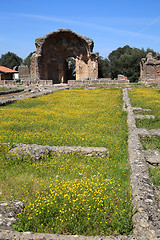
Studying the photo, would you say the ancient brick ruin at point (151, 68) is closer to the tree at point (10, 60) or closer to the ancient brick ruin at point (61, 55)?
the ancient brick ruin at point (61, 55)

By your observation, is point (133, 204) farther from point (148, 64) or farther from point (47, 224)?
point (148, 64)

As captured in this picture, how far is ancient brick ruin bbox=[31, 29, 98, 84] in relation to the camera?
35.0 m

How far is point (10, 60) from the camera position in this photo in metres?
77.6

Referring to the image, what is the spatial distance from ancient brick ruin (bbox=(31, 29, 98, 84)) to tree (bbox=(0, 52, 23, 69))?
43.2 m

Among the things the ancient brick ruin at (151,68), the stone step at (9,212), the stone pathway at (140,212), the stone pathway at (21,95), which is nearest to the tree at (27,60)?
the ancient brick ruin at (151,68)

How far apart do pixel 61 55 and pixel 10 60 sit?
4570 centimetres

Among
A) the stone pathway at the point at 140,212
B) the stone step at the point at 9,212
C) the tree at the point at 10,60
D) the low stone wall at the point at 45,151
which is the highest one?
the tree at the point at 10,60

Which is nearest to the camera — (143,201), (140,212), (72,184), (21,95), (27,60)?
(140,212)

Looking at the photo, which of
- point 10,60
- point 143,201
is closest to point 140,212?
point 143,201

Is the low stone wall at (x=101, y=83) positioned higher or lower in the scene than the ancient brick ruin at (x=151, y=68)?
lower

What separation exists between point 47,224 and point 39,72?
34.9 m

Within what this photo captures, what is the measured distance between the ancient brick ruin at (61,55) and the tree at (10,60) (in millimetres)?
43174

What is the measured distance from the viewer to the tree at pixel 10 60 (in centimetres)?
7705

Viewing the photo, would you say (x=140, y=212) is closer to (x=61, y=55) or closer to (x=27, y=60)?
(x=61, y=55)
